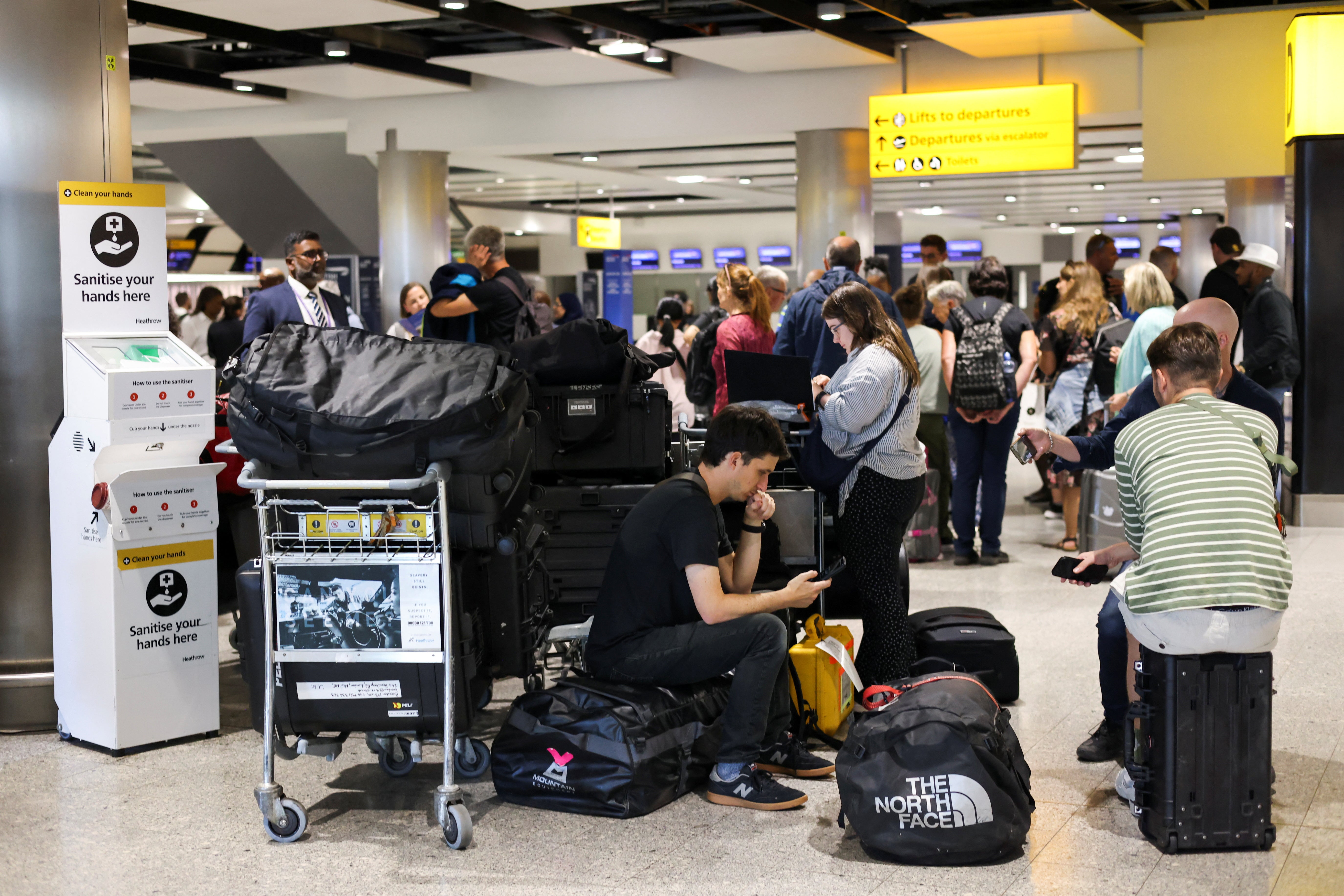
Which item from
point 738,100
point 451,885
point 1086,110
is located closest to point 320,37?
point 738,100

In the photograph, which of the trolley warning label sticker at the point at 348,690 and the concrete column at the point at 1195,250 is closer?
the trolley warning label sticker at the point at 348,690

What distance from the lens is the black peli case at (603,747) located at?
367cm

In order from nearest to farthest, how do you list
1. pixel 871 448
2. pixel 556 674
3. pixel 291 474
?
pixel 291 474
pixel 871 448
pixel 556 674

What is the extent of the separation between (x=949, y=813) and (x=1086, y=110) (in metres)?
8.28

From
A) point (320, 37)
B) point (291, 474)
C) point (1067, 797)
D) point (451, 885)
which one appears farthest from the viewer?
point (320, 37)

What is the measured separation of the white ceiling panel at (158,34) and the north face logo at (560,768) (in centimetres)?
740

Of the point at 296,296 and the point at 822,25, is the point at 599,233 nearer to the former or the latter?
the point at 822,25

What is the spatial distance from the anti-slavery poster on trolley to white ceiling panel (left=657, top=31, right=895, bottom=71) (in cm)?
727

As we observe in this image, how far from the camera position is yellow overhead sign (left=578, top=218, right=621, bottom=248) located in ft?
66.3

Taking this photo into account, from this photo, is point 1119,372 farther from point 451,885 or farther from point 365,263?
point 365,263

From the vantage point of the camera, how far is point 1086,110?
10305 millimetres

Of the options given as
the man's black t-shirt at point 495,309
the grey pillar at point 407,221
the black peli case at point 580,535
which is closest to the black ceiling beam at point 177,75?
the grey pillar at point 407,221

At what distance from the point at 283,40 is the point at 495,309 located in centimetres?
552

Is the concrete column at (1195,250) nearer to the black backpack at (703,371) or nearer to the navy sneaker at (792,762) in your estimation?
the black backpack at (703,371)
